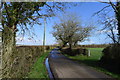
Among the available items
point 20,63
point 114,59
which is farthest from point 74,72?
point 20,63

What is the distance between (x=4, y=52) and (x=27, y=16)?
20.8ft

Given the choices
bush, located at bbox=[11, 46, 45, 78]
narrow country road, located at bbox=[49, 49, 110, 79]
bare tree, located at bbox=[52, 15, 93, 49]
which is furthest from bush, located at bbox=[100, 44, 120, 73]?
bare tree, located at bbox=[52, 15, 93, 49]

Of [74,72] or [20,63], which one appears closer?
[20,63]

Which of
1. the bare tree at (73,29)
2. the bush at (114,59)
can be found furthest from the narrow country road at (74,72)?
the bare tree at (73,29)

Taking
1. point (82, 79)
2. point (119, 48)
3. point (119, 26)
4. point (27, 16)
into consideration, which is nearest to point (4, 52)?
point (82, 79)

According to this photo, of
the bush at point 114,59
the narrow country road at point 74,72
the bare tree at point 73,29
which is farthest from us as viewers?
the bare tree at point 73,29

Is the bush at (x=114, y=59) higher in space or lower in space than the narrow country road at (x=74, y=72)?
higher

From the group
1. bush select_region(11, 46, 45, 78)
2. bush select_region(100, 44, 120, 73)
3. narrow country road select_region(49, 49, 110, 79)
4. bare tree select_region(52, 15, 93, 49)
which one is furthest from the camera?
bare tree select_region(52, 15, 93, 49)

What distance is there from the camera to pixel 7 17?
7426 mm

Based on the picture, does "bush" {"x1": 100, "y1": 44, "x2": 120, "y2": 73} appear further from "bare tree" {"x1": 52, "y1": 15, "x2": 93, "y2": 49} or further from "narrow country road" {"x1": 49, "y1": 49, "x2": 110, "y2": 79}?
"bare tree" {"x1": 52, "y1": 15, "x2": 93, "y2": 49}

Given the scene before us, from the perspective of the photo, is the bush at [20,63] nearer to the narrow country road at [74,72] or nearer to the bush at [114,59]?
the narrow country road at [74,72]

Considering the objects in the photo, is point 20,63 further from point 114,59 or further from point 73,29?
point 73,29

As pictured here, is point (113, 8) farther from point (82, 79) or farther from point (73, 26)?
point (73, 26)

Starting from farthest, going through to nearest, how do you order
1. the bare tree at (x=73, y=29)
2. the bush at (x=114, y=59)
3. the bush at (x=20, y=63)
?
the bare tree at (x=73, y=29) < the bush at (x=114, y=59) < the bush at (x=20, y=63)
